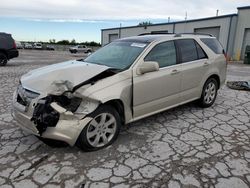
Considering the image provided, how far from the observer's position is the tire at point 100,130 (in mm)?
3248

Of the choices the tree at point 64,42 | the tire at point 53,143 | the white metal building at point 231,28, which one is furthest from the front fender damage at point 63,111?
the tree at point 64,42

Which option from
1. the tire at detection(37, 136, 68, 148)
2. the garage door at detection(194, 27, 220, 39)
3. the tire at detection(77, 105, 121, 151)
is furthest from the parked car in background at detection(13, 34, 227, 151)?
the garage door at detection(194, 27, 220, 39)

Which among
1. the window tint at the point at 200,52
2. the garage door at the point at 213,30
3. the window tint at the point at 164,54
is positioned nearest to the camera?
the window tint at the point at 164,54

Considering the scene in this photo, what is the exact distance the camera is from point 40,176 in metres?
2.83

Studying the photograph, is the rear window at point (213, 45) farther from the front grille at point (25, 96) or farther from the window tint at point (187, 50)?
the front grille at point (25, 96)

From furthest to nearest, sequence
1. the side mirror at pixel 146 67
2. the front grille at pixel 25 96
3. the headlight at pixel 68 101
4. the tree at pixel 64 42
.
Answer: the tree at pixel 64 42 → the side mirror at pixel 146 67 → the front grille at pixel 25 96 → the headlight at pixel 68 101

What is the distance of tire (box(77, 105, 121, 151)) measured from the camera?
3248 millimetres

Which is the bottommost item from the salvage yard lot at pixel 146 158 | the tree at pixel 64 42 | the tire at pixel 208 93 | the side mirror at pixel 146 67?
the tree at pixel 64 42

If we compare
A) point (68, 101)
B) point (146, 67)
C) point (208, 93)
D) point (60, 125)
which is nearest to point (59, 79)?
point (68, 101)

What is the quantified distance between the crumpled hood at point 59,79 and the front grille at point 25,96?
0.06 m

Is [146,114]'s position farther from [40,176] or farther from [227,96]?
[227,96]

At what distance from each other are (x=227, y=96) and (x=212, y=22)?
60.1 ft

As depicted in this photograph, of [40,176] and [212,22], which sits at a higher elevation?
[212,22]

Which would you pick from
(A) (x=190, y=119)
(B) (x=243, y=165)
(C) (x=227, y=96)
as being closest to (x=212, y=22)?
(C) (x=227, y=96)
